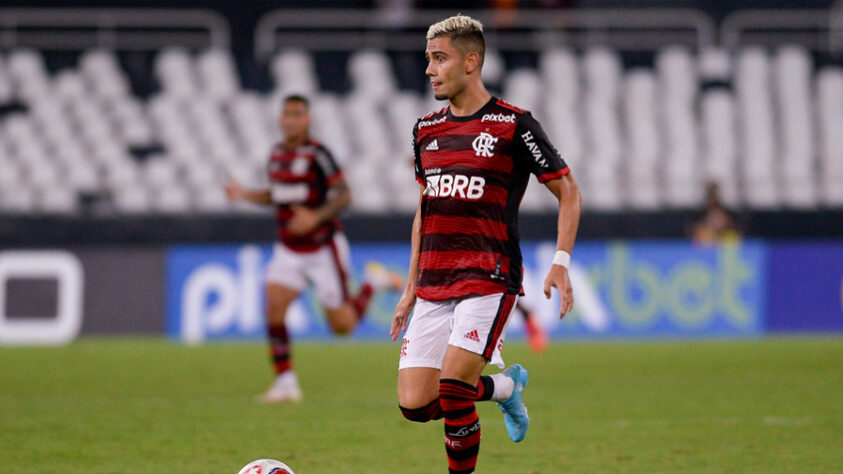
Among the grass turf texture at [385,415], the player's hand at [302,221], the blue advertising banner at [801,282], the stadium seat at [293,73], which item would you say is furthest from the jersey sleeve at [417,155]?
the stadium seat at [293,73]

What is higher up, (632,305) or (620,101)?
(620,101)

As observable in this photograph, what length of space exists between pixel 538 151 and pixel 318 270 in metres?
4.86

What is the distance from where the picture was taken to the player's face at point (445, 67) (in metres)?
5.45

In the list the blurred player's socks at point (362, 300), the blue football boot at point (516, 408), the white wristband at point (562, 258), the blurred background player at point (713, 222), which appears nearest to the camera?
the white wristband at point (562, 258)

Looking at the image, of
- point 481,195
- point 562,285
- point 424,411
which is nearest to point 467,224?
point 481,195

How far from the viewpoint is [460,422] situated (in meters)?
5.22

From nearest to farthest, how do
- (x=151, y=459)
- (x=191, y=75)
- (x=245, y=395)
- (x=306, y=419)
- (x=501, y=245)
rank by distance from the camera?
(x=501, y=245) < (x=151, y=459) < (x=306, y=419) < (x=245, y=395) < (x=191, y=75)

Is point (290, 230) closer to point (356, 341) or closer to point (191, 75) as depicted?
point (356, 341)

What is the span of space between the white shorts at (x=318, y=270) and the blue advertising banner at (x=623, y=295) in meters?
5.06

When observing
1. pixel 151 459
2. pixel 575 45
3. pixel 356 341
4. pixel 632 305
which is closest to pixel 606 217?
pixel 632 305

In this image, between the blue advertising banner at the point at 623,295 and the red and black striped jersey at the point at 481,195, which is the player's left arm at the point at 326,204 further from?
the blue advertising banner at the point at 623,295

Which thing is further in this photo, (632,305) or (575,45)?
(575,45)

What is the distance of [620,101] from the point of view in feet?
64.9

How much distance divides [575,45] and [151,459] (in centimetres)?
1497
